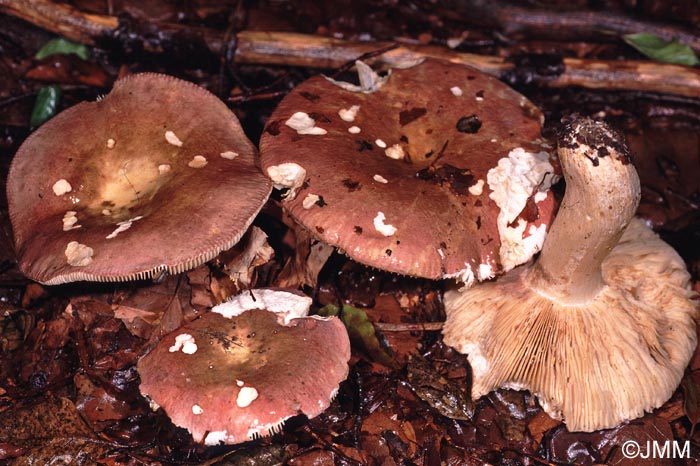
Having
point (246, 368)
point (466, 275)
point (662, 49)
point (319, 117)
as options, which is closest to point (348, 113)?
point (319, 117)

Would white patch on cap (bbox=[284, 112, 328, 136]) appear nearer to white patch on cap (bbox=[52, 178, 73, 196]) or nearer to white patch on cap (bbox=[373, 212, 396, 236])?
white patch on cap (bbox=[373, 212, 396, 236])

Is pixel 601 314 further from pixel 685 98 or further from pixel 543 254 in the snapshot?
pixel 685 98

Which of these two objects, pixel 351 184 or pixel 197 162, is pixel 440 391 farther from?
pixel 197 162

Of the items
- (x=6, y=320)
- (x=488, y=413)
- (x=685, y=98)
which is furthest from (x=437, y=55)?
(x=6, y=320)

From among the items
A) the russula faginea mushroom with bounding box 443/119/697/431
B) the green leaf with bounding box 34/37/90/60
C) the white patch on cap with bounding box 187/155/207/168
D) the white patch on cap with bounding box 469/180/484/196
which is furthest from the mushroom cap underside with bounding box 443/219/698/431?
the green leaf with bounding box 34/37/90/60

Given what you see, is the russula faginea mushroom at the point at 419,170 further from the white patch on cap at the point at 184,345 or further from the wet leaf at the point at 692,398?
the wet leaf at the point at 692,398

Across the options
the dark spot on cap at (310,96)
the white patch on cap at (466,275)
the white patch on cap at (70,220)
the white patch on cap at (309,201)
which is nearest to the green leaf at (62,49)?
the white patch on cap at (70,220)
